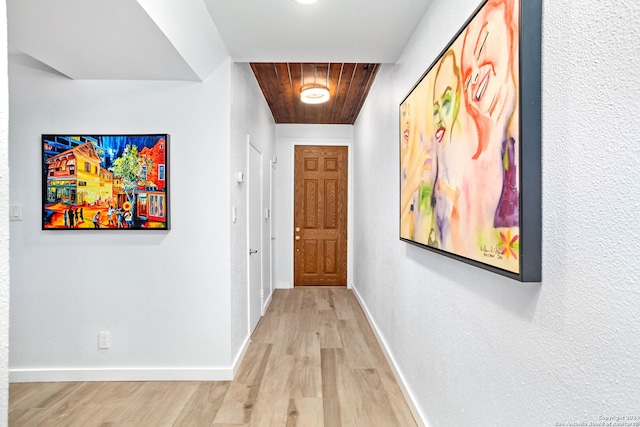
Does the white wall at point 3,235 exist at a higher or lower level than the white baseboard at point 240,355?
higher

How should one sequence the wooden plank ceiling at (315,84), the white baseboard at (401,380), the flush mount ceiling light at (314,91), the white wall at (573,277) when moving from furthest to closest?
1. the flush mount ceiling light at (314,91)
2. the wooden plank ceiling at (315,84)
3. the white baseboard at (401,380)
4. the white wall at (573,277)

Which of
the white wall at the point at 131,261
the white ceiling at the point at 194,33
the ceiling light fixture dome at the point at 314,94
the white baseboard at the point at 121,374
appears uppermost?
the ceiling light fixture dome at the point at 314,94

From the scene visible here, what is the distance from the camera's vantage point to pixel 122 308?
2.62 metres

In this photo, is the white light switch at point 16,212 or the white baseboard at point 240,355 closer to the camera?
the white light switch at point 16,212

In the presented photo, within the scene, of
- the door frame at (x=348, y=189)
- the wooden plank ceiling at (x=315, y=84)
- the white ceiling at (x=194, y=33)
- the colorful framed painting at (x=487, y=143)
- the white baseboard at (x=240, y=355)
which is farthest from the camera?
the door frame at (x=348, y=189)

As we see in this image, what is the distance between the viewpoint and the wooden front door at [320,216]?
5.53 metres

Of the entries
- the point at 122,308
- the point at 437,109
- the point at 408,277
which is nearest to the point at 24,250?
the point at 122,308

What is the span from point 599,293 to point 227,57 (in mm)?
2498

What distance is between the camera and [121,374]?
2613 mm

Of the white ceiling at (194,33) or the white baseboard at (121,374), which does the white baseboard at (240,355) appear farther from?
the white ceiling at (194,33)

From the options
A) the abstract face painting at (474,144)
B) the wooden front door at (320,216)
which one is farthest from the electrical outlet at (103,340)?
the wooden front door at (320,216)

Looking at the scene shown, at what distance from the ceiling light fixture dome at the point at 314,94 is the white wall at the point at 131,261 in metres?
1.28
